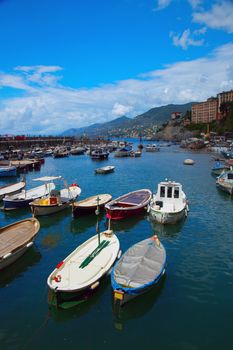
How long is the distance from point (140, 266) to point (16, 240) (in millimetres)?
8807

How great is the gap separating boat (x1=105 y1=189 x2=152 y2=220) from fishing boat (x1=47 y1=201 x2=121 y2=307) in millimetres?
6647

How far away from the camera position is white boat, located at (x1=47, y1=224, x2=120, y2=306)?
13000mm

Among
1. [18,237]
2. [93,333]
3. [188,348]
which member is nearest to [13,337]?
[93,333]

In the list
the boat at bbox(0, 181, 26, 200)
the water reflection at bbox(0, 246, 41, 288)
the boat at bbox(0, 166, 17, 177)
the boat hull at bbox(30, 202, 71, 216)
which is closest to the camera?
the water reflection at bbox(0, 246, 41, 288)

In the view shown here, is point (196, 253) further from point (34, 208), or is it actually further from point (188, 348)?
point (34, 208)

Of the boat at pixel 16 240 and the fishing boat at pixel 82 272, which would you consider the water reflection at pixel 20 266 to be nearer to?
the boat at pixel 16 240

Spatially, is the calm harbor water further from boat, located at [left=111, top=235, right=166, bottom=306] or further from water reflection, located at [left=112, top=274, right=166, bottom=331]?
boat, located at [left=111, top=235, right=166, bottom=306]

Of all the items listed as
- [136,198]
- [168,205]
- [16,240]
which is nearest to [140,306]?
[16,240]

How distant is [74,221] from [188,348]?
17.5 m

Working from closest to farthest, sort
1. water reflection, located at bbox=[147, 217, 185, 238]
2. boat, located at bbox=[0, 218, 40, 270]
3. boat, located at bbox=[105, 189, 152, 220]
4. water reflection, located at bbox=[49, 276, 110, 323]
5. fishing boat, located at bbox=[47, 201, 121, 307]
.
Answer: water reflection, located at bbox=[49, 276, 110, 323]
fishing boat, located at bbox=[47, 201, 121, 307]
boat, located at bbox=[0, 218, 40, 270]
water reflection, located at bbox=[147, 217, 185, 238]
boat, located at bbox=[105, 189, 152, 220]

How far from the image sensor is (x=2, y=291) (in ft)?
48.9

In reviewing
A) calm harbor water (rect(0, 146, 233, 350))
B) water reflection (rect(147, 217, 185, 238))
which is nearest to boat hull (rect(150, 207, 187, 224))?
water reflection (rect(147, 217, 185, 238))

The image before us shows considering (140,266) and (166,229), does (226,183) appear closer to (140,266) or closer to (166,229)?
Result: (166,229)

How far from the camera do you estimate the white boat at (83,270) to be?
13000 millimetres
